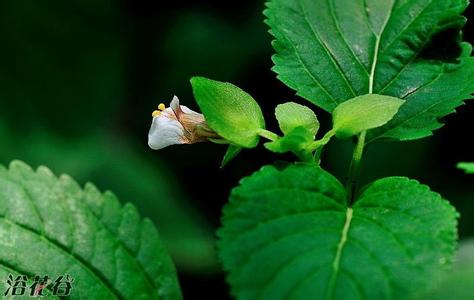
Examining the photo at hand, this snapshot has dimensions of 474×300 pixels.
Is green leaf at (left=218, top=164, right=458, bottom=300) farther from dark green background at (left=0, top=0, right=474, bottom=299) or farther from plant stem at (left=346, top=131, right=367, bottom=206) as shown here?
dark green background at (left=0, top=0, right=474, bottom=299)

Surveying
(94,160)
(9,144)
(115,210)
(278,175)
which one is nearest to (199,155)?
(94,160)

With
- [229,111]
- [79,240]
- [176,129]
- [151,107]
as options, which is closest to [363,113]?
[229,111]

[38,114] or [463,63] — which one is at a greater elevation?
[38,114]

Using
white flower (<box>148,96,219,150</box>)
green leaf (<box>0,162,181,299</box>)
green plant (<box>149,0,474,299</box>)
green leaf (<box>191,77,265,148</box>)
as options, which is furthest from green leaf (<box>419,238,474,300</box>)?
green leaf (<box>0,162,181,299</box>)

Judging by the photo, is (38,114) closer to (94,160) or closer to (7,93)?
(7,93)

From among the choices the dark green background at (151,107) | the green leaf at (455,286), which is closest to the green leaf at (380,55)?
the green leaf at (455,286)
